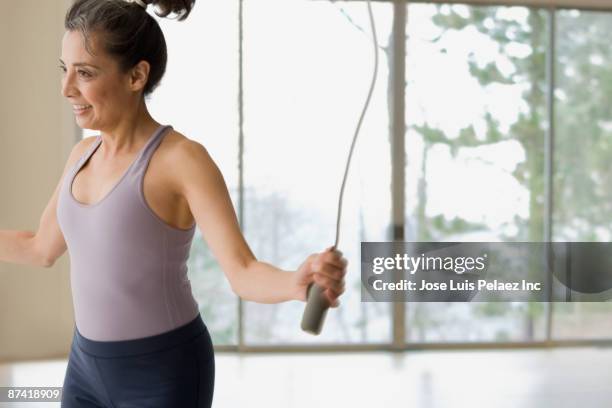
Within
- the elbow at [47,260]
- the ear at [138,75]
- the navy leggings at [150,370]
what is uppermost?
the ear at [138,75]

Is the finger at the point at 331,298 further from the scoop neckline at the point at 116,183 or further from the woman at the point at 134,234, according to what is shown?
the scoop neckline at the point at 116,183

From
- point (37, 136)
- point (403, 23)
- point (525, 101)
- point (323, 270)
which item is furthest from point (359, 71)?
point (323, 270)

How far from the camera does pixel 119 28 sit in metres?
0.99

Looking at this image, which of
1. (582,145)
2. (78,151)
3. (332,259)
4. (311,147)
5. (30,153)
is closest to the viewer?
(332,259)

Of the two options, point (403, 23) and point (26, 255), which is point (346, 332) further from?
point (26, 255)

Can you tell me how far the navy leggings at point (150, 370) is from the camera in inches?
38.4

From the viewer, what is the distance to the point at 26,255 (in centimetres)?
122

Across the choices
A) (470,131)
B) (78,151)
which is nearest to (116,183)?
(78,151)

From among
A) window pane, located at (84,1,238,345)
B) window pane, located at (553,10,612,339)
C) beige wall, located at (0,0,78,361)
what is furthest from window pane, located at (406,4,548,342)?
beige wall, located at (0,0,78,361)

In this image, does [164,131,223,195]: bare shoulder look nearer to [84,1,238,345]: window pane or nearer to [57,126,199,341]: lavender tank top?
[57,126,199,341]: lavender tank top

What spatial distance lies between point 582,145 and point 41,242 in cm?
416

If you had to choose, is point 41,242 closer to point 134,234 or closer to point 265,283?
point 134,234

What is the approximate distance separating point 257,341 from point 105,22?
360 cm

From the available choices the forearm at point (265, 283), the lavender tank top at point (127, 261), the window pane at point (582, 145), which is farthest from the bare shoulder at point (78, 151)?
the window pane at point (582, 145)
